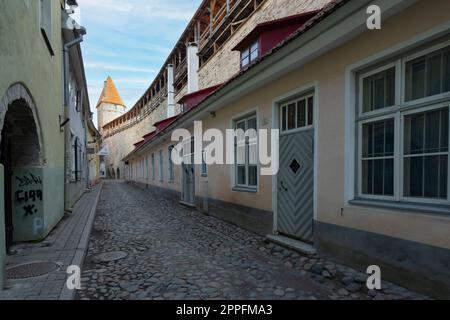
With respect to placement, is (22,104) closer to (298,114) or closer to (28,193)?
(28,193)

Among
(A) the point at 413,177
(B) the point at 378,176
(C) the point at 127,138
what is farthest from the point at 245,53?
(C) the point at 127,138

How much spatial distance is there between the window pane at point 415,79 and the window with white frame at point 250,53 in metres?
5.28

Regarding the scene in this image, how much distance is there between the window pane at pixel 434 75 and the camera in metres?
3.26

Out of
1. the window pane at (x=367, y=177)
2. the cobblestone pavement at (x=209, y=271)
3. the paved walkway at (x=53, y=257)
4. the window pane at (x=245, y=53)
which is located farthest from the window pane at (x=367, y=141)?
the window pane at (x=245, y=53)

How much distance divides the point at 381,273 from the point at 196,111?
23.2ft

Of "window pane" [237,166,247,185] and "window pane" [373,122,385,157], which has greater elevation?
"window pane" [373,122,385,157]

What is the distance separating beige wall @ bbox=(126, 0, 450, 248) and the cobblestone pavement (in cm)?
68

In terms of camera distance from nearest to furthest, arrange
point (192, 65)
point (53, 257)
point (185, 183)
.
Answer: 1. point (53, 257)
2. point (185, 183)
3. point (192, 65)

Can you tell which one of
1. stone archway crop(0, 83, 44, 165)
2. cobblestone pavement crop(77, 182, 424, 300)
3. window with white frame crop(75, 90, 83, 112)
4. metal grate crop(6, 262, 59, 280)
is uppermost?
window with white frame crop(75, 90, 83, 112)

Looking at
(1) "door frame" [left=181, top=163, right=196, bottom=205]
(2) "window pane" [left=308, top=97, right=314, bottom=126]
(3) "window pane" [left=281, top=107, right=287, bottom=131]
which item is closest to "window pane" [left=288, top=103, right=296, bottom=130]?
(3) "window pane" [left=281, top=107, right=287, bottom=131]

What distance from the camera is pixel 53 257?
187 inches

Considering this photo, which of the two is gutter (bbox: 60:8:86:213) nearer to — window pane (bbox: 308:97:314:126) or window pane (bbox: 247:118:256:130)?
window pane (bbox: 247:118:256:130)

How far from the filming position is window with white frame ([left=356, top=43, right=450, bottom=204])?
324 centimetres

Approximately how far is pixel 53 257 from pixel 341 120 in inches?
192
